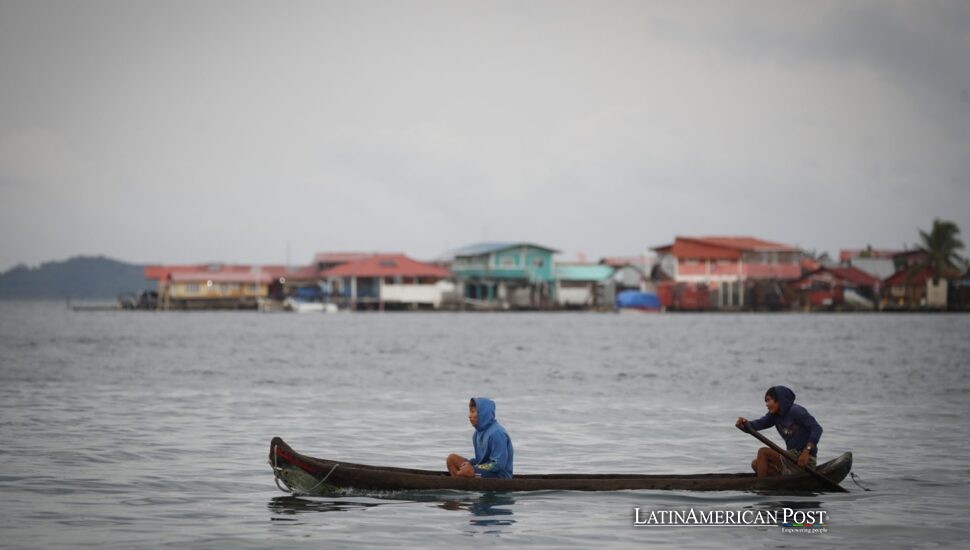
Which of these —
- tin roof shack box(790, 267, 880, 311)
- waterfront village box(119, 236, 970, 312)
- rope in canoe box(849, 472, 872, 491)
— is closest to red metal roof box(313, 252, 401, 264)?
Answer: waterfront village box(119, 236, 970, 312)

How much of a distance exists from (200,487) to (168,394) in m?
13.9

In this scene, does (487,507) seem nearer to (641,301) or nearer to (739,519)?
(739,519)

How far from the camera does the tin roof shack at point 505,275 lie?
96.0 meters

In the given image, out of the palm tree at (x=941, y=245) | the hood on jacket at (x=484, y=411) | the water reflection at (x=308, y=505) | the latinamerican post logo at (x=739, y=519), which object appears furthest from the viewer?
the palm tree at (x=941, y=245)

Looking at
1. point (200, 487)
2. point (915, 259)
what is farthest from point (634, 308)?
point (200, 487)

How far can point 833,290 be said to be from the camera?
95.1 metres

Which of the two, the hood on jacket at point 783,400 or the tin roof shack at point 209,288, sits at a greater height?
the tin roof shack at point 209,288

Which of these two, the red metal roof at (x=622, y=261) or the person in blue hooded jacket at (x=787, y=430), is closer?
the person in blue hooded jacket at (x=787, y=430)

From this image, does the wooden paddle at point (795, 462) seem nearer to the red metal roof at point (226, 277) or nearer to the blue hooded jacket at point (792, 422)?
the blue hooded jacket at point (792, 422)

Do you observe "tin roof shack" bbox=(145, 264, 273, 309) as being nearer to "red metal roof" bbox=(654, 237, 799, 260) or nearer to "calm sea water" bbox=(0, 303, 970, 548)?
"red metal roof" bbox=(654, 237, 799, 260)

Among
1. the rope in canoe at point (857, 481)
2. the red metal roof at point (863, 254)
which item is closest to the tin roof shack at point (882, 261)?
the red metal roof at point (863, 254)

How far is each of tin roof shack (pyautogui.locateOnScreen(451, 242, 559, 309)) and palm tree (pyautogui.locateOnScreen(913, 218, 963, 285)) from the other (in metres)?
32.5

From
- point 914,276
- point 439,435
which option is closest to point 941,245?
point 914,276

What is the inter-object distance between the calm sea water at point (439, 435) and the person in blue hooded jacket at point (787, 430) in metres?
0.43
